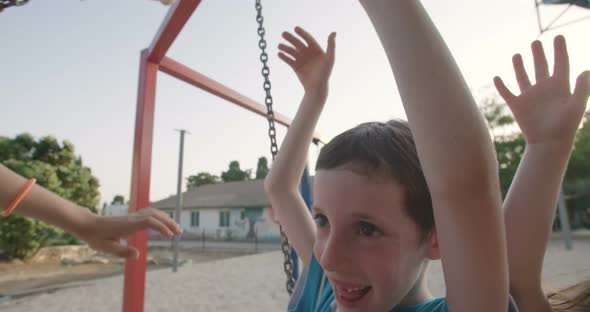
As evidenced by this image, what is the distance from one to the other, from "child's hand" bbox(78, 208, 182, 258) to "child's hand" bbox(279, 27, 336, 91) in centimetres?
49

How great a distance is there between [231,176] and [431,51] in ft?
149

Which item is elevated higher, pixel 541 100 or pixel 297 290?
pixel 541 100

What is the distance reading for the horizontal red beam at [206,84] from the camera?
1908 millimetres

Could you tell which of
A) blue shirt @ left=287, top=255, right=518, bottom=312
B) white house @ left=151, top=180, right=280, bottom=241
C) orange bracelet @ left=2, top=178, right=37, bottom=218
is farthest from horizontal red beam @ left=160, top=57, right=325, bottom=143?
white house @ left=151, top=180, right=280, bottom=241

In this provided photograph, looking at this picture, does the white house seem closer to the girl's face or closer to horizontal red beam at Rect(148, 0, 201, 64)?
horizontal red beam at Rect(148, 0, 201, 64)

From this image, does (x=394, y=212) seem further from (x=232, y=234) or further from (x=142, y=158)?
(x=232, y=234)

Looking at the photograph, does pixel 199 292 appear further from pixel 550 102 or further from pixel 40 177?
pixel 40 177

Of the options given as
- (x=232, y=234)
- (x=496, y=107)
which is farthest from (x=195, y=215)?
(x=496, y=107)

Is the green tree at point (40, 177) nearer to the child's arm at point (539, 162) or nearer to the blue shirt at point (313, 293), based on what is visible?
the blue shirt at point (313, 293)

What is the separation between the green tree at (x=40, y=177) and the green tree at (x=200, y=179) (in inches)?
1262

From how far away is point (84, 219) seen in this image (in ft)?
2.95

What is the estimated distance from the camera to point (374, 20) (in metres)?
0.47

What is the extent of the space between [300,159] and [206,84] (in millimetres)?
1249

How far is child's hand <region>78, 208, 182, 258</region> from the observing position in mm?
899
